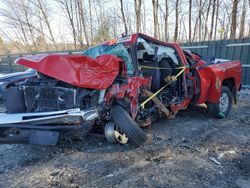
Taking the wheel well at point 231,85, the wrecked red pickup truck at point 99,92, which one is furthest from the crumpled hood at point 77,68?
the wheel well at point 231,85

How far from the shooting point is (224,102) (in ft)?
16.7

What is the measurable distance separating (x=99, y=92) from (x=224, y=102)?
3.35 metres

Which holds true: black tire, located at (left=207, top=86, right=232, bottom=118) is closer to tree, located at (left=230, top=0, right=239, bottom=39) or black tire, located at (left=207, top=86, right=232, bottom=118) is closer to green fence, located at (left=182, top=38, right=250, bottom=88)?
green fence, located at (left=182, top=38, right=250, bottom=88)

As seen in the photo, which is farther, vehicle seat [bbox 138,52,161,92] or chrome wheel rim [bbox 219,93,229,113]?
chrome wheel rim [bbox 219,93,229,113]

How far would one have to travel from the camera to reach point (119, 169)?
2910 millimetres

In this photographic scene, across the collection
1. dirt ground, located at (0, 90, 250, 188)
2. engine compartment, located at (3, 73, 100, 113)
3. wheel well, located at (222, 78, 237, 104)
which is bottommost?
dirt ground, located at (0, 90, 250, 188)

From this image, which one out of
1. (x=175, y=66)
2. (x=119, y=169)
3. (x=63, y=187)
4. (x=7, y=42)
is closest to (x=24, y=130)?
(x=63, y=187)

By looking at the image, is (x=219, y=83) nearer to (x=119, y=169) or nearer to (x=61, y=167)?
(x=119, y=169)

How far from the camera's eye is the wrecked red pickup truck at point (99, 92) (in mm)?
2885

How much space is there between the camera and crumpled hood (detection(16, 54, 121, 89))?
112 inches

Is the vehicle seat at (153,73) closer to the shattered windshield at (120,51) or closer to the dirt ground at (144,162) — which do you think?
the shattered windshield at (120,51)

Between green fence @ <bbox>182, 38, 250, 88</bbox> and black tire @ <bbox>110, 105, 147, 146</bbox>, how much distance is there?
610cm

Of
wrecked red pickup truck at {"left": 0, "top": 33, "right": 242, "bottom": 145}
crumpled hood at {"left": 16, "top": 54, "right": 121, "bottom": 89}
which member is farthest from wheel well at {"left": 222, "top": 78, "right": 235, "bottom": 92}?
crumpled hood at {"left": 16, "top": 54, "right": 121, "bottom": 89}

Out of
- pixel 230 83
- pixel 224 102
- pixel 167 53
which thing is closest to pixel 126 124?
pixel 167 53
